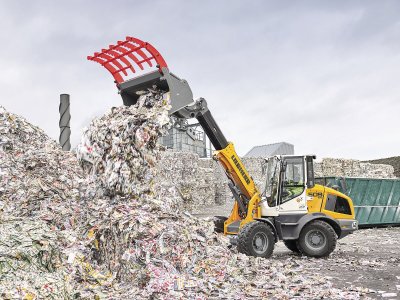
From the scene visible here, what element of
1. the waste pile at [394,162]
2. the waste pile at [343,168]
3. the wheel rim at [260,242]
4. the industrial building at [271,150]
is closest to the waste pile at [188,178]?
the waste pile at [343,168]

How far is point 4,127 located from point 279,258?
7449mm

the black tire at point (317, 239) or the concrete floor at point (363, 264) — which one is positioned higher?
the black tire at point (317, 239)

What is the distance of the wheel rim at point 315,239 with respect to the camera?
981cm

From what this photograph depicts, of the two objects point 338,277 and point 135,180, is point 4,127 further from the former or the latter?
point 338,277

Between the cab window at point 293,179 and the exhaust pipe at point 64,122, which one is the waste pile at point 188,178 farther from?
the cab window at point 293,179

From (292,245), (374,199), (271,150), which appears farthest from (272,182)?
(271,150)

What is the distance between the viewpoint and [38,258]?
20.3 ft

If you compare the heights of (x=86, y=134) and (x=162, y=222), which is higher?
(x=86, y=134)

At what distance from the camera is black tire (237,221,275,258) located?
8867mm

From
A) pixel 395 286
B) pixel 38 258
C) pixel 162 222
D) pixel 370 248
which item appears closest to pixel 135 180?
pixel 162 222

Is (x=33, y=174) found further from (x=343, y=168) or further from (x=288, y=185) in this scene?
(x=343, y=168)

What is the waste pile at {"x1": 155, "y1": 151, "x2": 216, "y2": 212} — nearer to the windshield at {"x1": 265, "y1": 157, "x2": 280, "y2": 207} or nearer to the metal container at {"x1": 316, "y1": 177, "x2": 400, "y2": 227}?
the metal container at {"x1": 316, "y1": 177, "x2": 400, "y2": 227}

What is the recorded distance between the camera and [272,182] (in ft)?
32.6

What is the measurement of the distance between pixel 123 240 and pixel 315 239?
485cm
